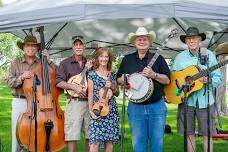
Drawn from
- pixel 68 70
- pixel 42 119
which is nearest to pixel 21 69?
pixel 68 70

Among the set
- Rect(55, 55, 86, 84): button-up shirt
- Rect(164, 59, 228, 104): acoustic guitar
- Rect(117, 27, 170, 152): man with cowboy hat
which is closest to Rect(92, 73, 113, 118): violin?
Rect(117, 27, 170, 152): man with cowboy hat

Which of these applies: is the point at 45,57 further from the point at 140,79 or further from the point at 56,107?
the point at 140,79

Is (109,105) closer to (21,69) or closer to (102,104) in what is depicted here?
(102,104)

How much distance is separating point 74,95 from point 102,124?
57 cm

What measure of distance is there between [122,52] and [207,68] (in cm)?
376

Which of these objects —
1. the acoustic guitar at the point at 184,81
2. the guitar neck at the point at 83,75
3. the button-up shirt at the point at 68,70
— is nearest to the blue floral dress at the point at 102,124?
the guitar neck at the point at 83,75

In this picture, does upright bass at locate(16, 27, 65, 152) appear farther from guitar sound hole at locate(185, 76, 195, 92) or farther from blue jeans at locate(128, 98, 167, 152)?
guitar sound hole at locate(185, 76, 195, 92)

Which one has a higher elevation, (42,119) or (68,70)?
(68,70)

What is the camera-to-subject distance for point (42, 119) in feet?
19.2

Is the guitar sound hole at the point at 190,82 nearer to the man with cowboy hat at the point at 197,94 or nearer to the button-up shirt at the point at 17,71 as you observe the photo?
the man with cowboy hat at the point at 197,94

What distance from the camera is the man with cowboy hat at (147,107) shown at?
5.61m

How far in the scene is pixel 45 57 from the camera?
6.12 m

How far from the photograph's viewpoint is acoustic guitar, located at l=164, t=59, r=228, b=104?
5574mm

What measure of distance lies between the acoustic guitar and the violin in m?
0.84
